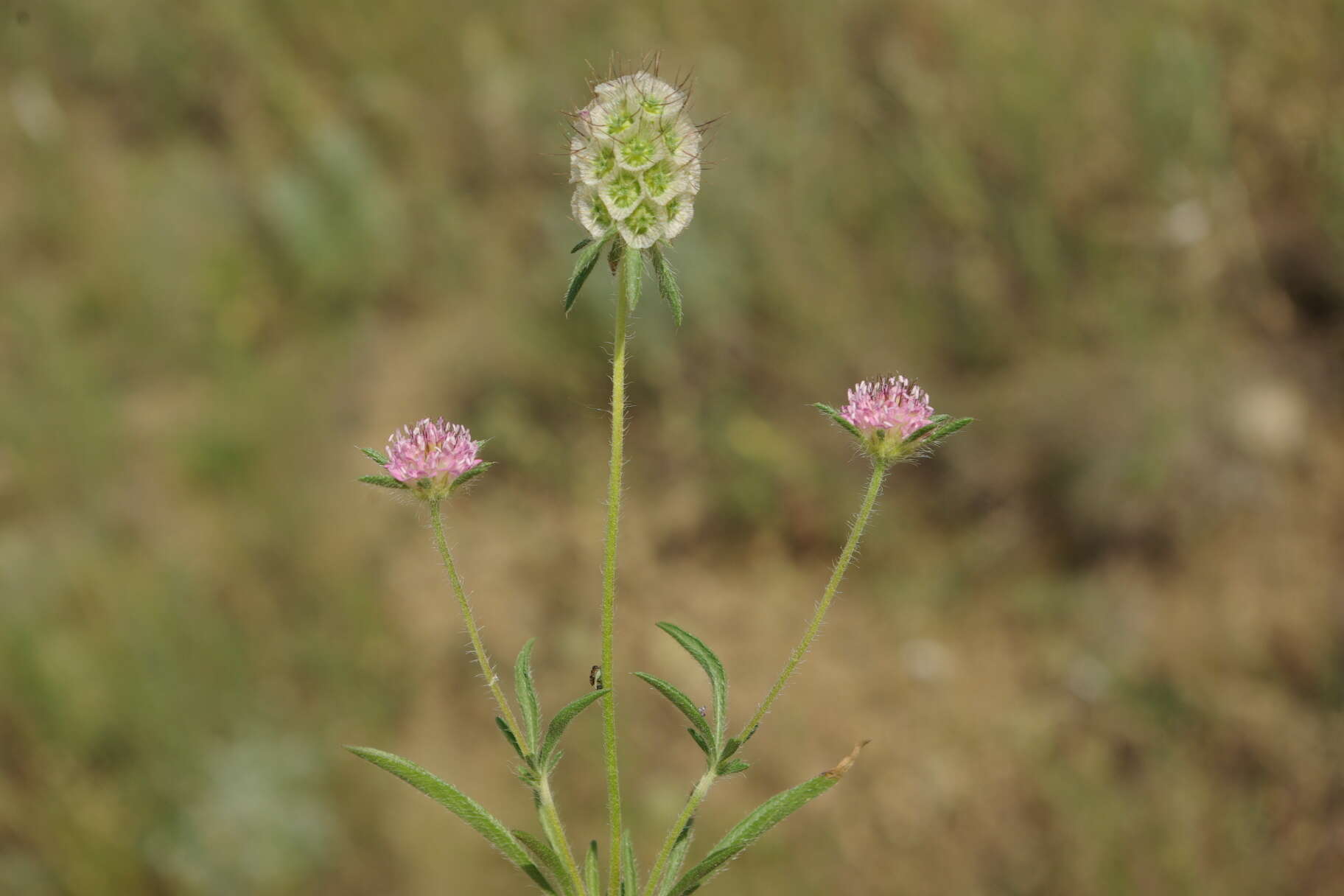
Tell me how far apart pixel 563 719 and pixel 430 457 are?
16.7 inches

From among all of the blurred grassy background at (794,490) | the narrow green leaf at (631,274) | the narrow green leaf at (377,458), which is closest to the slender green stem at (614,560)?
the narrow green leaf at (631,274)

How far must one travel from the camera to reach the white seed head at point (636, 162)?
1451 mm

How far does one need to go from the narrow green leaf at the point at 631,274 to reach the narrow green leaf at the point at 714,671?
473 mm

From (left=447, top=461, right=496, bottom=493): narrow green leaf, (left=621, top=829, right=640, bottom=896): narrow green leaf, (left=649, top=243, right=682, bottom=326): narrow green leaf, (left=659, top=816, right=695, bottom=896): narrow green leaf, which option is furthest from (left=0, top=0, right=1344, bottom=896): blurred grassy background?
(left=649, top=243, right=682, bottom=326): narrow green leaf

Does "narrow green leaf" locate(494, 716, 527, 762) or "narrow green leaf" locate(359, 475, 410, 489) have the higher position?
"narrow green leaf" locate(359, 475, 410, 489)

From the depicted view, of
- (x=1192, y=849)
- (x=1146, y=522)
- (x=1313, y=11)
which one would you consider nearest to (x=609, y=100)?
(x=1192, y=849)

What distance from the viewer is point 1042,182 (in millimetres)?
5574

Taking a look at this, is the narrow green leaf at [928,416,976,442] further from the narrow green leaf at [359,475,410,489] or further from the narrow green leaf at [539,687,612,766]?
the narrow green leaf at [359,475,410,489]

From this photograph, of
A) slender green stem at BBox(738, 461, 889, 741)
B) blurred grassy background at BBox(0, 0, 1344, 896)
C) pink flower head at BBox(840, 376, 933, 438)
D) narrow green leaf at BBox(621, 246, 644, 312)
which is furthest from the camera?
blurred grassy background at BBox(0, 0, 1344, 896)

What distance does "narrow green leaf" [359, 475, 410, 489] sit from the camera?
152 cm

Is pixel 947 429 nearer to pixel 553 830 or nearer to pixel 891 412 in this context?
pixel 891 412

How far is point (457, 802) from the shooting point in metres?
1.51

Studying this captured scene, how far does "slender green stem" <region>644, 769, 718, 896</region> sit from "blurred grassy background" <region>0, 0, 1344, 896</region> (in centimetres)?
310

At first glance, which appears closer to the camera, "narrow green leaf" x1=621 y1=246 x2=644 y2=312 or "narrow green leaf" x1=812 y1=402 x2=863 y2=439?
"narrow green leaf" x1=621 y1=246 x2=644 y2=312
